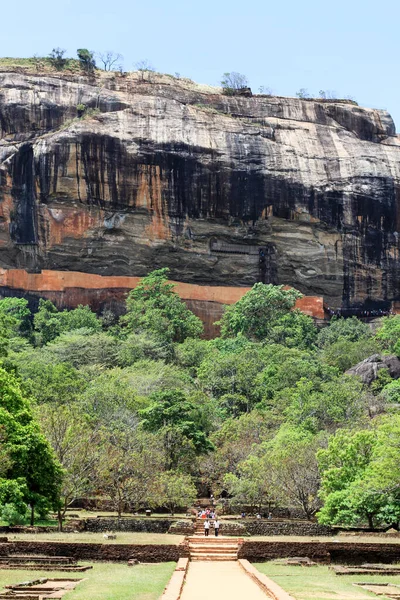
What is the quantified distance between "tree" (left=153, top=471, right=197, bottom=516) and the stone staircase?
7.10 metres

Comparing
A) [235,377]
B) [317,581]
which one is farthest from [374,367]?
[317,581]

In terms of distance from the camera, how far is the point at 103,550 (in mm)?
19734

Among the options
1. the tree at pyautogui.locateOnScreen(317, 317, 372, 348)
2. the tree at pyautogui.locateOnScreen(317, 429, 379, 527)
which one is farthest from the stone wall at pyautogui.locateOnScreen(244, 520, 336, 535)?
the tree at pyautogui.locateOnScreen(317, 317, 372, 348)

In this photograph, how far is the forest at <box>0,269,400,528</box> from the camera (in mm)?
25531

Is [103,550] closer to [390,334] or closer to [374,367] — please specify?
[374,367]

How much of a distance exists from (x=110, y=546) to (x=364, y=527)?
33.1 ft

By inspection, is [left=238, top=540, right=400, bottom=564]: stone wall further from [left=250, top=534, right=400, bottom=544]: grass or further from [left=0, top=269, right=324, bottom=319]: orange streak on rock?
[left=0, top=269, right=324, bottom=319]: orange streak on rock

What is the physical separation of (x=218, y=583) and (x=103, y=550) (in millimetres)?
4065

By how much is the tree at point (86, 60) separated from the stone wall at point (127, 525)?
43.7m

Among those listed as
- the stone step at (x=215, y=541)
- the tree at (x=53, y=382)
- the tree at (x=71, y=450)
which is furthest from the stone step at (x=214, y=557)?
the tree at (x=53, y=382)

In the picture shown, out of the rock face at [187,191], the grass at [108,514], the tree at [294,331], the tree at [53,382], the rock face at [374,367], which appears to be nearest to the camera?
the grass at [108,514]

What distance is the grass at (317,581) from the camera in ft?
48.2

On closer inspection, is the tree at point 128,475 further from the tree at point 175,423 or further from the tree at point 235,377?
the tree at point 235,377

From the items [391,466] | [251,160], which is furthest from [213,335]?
[391,466]
